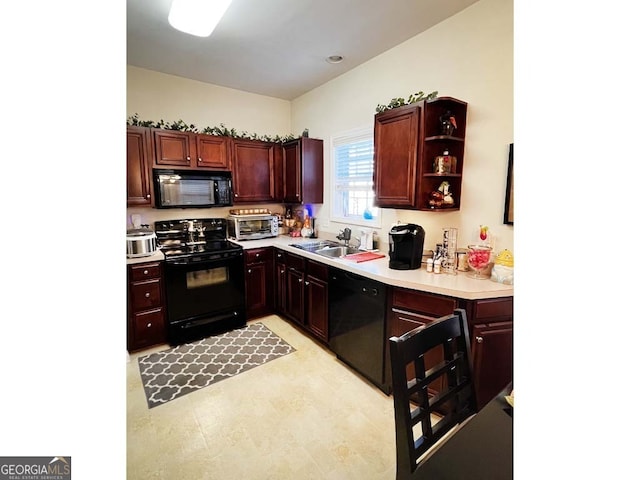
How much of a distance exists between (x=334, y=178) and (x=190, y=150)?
1693mm

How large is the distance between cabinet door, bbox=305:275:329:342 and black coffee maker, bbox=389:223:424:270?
0.75 m

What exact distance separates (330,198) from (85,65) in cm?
353

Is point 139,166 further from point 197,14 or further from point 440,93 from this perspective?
point 440,93

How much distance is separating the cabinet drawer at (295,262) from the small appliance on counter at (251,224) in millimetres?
734

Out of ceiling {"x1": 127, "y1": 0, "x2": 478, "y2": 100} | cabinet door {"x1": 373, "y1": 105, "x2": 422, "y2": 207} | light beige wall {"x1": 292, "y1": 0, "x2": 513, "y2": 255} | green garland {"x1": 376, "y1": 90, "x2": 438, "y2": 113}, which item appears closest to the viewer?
light beige wall {"x1": 292, "y1": 0, "x2": 513, "y2": 255}

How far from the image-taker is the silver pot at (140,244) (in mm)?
2895

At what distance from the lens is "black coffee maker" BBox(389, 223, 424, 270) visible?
243 cm

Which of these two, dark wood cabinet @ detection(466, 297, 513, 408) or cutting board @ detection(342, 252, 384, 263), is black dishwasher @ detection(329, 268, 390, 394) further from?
dark wood cabinet @ detection(466, 297, 513, 408)

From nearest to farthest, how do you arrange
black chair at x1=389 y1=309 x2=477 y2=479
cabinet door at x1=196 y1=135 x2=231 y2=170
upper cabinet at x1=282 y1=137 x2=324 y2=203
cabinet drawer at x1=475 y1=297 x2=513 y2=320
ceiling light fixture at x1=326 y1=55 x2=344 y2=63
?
black chair at x1=389 y1=309 x2=477 y2=479 → cabinet drawer at x1=475 y1=297 x2=513 y2=320 → ceiling light fixture at x1=326 y1=55 x2=344 y2=63 → cabinet door at x1=196 y1=135 x2=231 y2=170 → upper cabinet at x1=282 y1=137 x2=324 y2=203

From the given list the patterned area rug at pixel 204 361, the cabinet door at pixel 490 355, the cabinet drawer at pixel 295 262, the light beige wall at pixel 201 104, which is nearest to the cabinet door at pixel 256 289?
the patterned area rug at pixel 204 361

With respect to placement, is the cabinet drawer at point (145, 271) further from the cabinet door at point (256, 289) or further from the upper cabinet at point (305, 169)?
the upper cabinet at point (305, 169)

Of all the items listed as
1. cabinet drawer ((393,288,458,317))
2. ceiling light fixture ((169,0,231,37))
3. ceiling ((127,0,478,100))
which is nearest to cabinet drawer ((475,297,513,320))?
cabinet drawer ((393,288,458,317))
